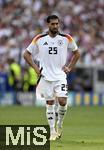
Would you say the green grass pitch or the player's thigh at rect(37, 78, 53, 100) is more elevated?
the player's thigh at rect(37, 78, 53, 100)

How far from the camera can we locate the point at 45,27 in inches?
1296

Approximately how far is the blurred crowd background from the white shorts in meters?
16.5

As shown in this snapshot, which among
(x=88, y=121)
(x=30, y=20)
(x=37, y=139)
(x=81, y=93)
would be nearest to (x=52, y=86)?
(x=37, y=139)

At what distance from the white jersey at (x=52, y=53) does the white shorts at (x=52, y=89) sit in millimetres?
101

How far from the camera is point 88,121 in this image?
69.5ft

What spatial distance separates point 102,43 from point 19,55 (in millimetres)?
3882

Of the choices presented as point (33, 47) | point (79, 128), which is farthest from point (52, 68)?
point (79, 128)

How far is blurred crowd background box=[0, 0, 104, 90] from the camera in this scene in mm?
31562

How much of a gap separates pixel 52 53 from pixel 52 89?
0.71m

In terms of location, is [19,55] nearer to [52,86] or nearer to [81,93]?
[81,93]

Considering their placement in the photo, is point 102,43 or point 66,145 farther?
point 102,43
